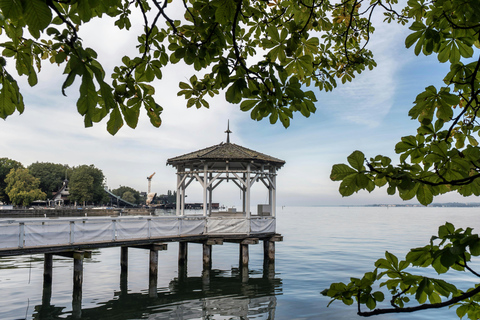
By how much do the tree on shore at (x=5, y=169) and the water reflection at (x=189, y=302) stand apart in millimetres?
90918

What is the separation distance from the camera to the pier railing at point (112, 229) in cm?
1308

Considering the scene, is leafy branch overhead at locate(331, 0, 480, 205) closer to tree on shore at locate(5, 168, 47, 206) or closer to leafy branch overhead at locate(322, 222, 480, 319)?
leafy branch overhead at locate(322, 222, 480, 319)

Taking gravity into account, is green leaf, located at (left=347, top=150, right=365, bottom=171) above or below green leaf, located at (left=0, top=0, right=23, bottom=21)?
below

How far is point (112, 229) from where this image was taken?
51.7 ft

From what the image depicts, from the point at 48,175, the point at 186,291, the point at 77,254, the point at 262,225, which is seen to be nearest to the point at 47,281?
the point at 77,254

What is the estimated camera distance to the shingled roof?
1994 cm

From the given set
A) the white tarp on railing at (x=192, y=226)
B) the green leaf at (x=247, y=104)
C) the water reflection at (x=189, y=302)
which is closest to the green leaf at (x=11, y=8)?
the green leaf at (x=247, y=104)

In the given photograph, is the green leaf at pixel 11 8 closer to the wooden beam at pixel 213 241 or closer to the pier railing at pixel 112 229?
the pier railing at pixel 112 229

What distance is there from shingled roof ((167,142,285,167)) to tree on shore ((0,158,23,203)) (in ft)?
296

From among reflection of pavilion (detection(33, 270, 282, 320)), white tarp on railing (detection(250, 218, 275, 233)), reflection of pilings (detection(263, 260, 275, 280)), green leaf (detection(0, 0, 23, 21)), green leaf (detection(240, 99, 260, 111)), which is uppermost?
green leaf (detection(0, 0, 23, 21))

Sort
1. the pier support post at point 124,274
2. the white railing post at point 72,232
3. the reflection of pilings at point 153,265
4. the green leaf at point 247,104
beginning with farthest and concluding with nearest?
the pier support post at point 124,274, the reflection of pilings at point 153,265, the white railing post at point 72,232, the green leaf at point 247,104

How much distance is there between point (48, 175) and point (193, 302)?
100 meters

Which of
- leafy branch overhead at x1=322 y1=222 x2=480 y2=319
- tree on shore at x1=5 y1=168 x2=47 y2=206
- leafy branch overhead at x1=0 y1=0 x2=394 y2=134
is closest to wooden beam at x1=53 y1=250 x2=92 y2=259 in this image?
leafy branch overhead at x1=0 y1=0 x2=394 y2=134

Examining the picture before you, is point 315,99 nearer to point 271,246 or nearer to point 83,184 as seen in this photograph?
point 271,246
